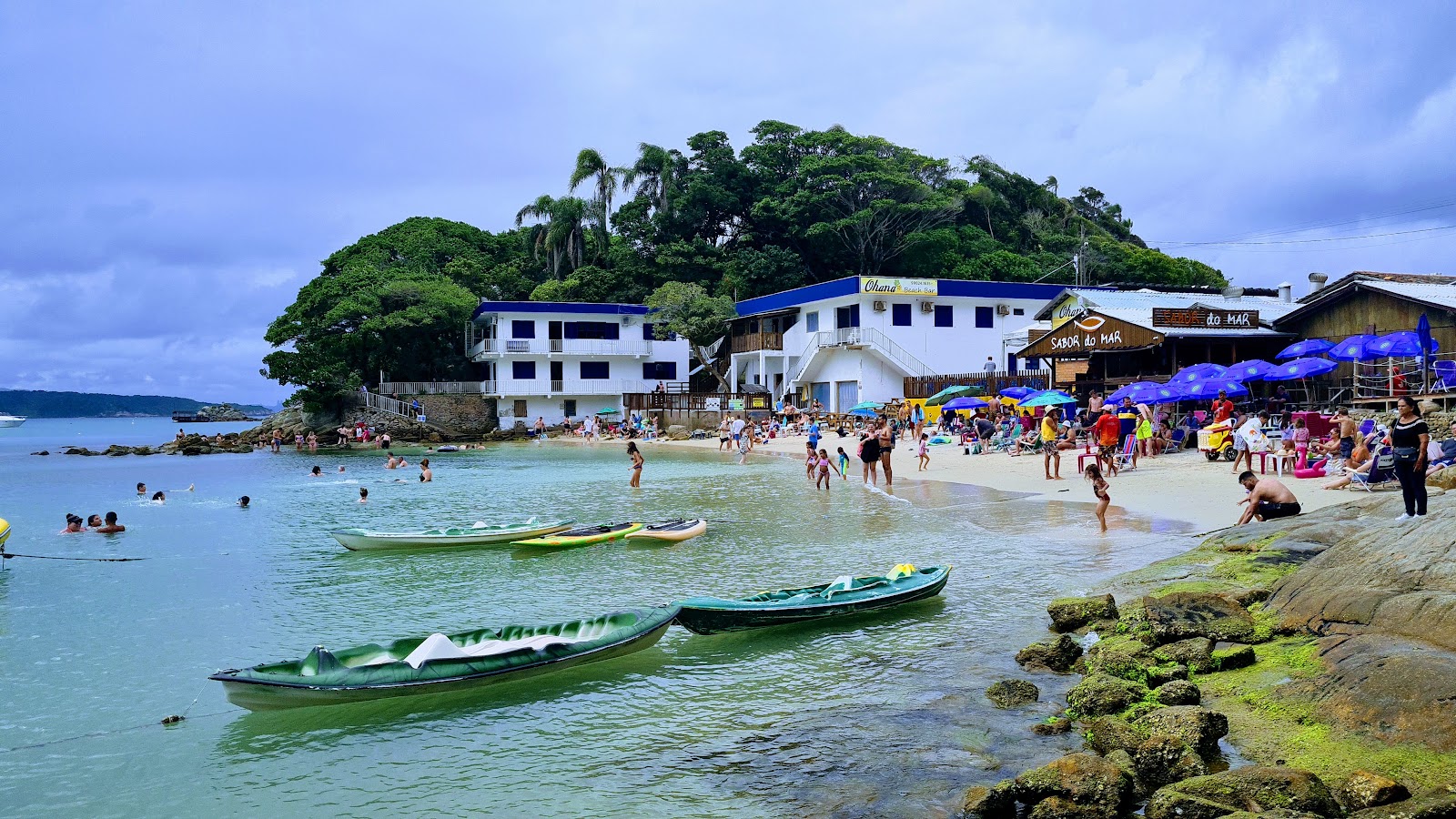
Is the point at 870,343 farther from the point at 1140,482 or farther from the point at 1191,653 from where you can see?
the point at 1191,653

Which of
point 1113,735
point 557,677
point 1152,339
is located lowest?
point 557,677

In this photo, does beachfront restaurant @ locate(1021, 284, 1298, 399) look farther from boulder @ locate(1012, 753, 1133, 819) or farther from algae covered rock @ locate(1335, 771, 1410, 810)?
boulder @ locate(1012, 753, 1133, 819)

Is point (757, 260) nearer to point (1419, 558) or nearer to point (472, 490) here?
point (472, 490)

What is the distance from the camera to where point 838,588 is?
40.5ft

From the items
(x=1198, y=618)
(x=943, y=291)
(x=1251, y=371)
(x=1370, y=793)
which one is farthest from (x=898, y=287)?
(x=1370, y=793)

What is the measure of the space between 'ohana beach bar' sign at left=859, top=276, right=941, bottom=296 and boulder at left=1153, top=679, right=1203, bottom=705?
133 ft

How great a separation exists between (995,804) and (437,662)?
217 inches

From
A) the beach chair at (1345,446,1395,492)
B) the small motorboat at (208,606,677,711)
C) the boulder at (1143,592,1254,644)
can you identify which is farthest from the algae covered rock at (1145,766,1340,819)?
the beach chair at (1345,446,1395,492)

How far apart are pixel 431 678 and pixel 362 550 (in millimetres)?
10669

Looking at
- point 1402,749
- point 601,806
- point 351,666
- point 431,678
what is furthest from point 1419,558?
point 351,666

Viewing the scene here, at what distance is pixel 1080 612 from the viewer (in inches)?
421

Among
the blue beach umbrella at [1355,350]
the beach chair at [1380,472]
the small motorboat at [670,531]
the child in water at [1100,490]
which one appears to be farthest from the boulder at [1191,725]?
the blue beach umbrella at [1355,350]

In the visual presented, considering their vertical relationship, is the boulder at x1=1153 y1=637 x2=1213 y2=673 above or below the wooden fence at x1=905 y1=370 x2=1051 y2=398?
below

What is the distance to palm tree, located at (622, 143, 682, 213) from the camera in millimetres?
62250
